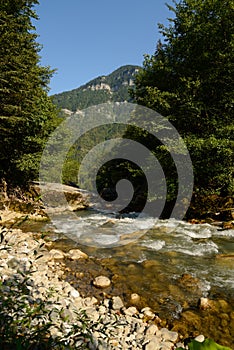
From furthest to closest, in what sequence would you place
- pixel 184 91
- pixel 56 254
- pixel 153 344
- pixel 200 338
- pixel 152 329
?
1. pixel 184 91
2. pixel 56 254
3. pixel 152 329
4. pixel 200 338
5. pixel 153 344

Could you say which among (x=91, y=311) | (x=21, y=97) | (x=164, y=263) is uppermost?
(x=21, y=97)

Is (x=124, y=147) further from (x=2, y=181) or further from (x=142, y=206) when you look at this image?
(x=2, y=181)

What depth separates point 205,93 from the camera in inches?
586

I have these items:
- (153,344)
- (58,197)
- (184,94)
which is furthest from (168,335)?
(58,197)

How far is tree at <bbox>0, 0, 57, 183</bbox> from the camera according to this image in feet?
42.2

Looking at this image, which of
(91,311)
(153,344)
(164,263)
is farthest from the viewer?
(164,263)

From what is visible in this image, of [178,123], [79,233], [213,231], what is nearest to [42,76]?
[178,123]

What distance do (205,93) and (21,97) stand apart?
1088 cm

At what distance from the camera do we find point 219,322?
5094 millimetres

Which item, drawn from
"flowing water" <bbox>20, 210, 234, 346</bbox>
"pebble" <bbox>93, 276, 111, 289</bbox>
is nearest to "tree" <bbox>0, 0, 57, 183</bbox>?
"flowing water" <bbox>20, 210, 234, 346</bbox>

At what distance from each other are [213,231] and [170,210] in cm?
405

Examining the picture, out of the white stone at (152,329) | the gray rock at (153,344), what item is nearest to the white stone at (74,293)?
the white stone at (152,329)

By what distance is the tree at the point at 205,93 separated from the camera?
13109 millimetres

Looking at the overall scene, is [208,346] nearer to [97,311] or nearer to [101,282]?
[97,311]
